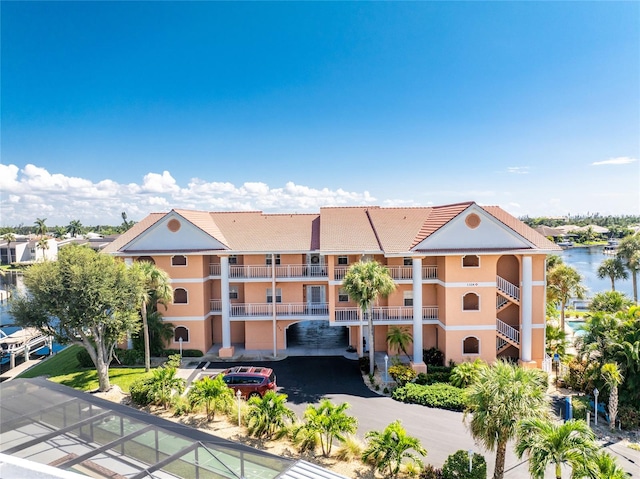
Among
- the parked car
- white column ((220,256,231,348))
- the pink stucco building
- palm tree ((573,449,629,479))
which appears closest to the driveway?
the parked car

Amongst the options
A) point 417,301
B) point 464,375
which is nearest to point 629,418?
point 464,375

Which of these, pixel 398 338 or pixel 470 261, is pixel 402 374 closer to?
pixel 398 338

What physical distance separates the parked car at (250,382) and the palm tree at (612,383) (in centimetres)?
1622

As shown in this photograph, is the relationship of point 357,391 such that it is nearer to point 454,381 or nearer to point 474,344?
point 454,381

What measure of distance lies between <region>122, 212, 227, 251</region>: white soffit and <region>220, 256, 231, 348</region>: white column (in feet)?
4.03

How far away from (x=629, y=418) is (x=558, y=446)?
37.4 ft

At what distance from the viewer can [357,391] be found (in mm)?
21938

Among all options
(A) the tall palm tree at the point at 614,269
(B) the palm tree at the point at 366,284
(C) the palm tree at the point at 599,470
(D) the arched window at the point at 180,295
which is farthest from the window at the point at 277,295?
(A) the tall palm tree at the point at 614,269

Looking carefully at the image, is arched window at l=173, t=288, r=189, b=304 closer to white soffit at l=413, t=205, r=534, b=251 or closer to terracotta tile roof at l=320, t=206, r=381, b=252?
terracotta tile roof at l=320, t=206, r=381, b=252

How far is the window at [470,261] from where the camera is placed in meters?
25.5

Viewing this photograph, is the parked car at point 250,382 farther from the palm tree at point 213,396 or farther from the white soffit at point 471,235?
the white soffit at point 471,235

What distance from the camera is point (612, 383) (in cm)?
1764

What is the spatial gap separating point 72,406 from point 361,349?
877 inches

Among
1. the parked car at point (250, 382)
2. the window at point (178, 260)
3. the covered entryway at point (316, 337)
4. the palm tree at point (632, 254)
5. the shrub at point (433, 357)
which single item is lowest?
the covered entryway at point (316, 337)
